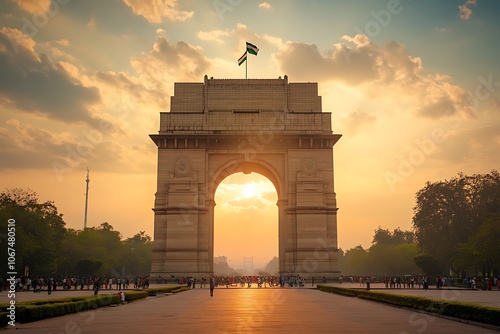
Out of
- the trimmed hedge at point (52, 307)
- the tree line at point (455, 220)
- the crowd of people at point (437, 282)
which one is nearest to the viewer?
the trimmed hedge at point (52, 307)

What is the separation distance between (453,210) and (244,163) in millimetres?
31057

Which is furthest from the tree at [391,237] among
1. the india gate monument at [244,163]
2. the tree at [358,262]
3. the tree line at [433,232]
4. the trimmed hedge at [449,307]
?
the trimmed hedge at [449,307]

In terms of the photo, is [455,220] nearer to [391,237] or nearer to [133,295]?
[133,295]

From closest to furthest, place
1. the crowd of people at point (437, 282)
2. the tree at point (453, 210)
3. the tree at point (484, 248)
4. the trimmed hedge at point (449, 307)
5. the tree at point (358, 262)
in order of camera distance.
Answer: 1. the trimmed hedge at point (449, 307)
2. the crowd of people at point (437, 282)
3. the tree at point (484, 248)
4. the tree at point (453, 210)
5. the tree at point (358, 262)

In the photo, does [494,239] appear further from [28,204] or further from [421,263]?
[28,204]

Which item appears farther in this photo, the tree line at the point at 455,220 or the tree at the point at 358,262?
the tree at the point at 358,262

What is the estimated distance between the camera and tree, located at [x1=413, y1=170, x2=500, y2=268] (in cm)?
6806

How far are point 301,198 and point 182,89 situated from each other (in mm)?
17467

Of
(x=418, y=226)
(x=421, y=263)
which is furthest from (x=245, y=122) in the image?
(x=418, y=226)

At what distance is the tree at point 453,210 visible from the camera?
68.1m

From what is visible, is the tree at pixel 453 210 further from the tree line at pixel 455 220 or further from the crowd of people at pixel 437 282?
the crowd of people at pixel 437 282

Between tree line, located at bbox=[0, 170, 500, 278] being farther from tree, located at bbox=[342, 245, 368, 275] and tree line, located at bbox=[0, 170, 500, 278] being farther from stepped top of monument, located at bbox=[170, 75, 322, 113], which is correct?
tree, located at bbox=[342, 245, 368, 275]

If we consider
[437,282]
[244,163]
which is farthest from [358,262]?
[437,282]

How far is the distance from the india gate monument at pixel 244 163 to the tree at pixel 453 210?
23145mm
